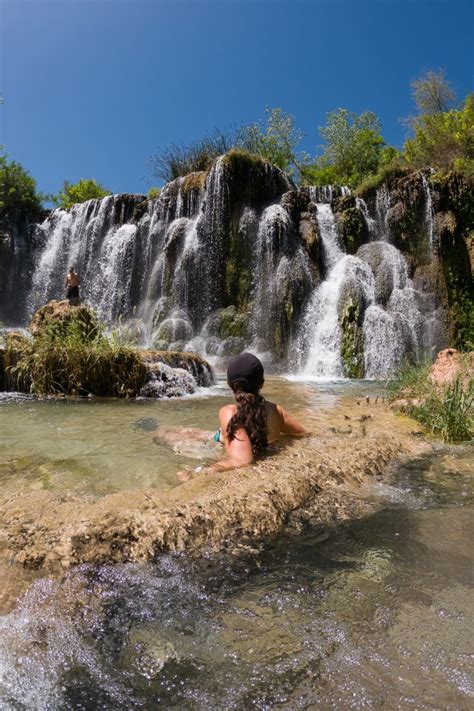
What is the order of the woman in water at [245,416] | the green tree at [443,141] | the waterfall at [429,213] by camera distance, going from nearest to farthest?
the woman in water at [245,416] < the waterfall at [429,213] < the green tree at [443,141]

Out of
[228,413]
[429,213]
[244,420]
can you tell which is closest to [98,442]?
[228,413]

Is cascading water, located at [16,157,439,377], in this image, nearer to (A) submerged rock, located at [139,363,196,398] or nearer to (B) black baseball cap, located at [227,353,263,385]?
(A) submerged rock, located at [139,363,196,398]

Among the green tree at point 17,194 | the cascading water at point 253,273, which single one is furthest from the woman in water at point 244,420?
the green tree at point 17,194

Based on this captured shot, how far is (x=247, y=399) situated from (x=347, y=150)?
30243 millimetres

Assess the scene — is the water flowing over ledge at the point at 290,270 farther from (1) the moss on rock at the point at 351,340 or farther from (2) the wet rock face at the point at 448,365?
(2) the wet rock face at the point at 448,365

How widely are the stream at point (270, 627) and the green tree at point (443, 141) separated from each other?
833 inches

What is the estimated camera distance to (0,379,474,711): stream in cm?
143

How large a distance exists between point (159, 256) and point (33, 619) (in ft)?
56.8

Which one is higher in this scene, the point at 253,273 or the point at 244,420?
the point at 253,273

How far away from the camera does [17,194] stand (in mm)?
24484

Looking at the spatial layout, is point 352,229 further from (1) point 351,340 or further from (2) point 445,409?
(2) point 445,409

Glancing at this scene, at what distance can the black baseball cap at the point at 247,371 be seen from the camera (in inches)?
140

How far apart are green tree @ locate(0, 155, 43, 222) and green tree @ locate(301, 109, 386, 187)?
50.8 feet

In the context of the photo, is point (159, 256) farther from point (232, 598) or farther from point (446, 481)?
point (232, 598)
